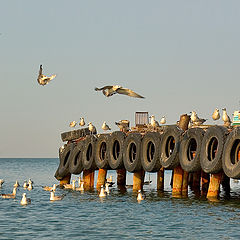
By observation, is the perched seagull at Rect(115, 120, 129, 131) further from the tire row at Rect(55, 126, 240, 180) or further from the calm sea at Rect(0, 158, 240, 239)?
the calm sea at Rect(0, 158, 240, 239)

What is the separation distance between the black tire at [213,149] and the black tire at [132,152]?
7465mm

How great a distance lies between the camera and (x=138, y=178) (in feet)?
161

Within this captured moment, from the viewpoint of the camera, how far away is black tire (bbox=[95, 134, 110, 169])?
5119 cm

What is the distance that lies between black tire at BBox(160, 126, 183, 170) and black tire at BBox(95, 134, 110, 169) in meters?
6.89

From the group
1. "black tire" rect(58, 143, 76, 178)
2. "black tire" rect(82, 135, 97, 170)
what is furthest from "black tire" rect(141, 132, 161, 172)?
"black tire" rect(58, 143, 76, 178)

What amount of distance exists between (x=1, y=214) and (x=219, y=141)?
12743 millimetres

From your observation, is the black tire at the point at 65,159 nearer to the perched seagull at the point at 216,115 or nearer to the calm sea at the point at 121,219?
the calm sea at the point at 121,219

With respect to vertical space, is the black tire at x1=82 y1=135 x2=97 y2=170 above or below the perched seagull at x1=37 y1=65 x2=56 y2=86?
below

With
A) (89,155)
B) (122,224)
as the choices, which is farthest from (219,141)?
(89,155)

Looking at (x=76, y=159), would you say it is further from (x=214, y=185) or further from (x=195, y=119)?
(x=214, y=185)

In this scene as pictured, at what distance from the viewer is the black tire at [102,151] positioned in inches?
2015

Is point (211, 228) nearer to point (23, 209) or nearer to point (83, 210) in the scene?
point (83, 210)

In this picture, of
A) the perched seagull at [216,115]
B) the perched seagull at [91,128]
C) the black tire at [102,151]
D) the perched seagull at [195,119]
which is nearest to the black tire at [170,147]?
the perched seagull at [195,119]

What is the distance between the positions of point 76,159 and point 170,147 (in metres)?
12.8
